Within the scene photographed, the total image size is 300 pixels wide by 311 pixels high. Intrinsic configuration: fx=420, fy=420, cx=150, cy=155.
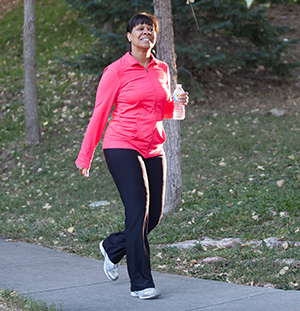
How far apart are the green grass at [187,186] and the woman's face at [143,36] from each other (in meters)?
2.17

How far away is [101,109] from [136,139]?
35 centimetres

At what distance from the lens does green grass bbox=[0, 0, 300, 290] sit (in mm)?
4398

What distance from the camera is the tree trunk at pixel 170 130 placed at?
6105 mm

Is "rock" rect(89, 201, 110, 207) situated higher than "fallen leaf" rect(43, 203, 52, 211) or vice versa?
"rock" rect(89, 201, 110, 207)

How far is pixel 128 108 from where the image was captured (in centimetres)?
316

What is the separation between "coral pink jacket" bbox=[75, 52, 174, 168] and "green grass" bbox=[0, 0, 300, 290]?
5.27 ft

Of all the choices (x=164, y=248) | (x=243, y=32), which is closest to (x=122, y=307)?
(x=164, y=248)

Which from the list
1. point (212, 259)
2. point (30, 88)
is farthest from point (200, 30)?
point (212, 259)

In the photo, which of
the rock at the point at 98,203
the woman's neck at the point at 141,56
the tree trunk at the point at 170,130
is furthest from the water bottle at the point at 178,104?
the rock at the point at 98,203

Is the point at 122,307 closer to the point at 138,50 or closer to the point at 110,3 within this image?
the point at 138,50

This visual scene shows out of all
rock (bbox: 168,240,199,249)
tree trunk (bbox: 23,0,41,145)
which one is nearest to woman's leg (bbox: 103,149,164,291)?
rock (bbox: 168,240,199,249)

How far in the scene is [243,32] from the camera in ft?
35.6

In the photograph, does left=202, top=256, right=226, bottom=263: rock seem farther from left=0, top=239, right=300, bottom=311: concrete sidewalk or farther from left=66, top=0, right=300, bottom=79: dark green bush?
left=66, top=0, right=300, bottom=79: dark green bush

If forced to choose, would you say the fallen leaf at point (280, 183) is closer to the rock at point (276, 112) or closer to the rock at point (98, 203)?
the rock at point (98, 203)
